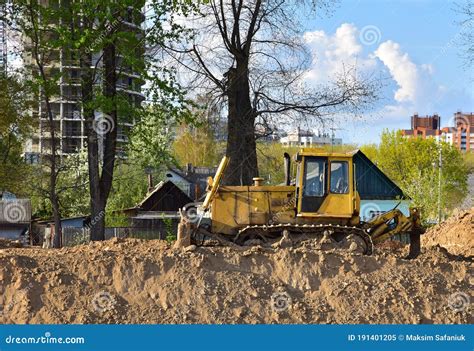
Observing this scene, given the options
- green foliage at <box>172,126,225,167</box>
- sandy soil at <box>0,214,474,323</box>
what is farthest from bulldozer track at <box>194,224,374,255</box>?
green foliage at <box>172,126,225,167</box>

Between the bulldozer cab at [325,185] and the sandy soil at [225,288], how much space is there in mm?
2874

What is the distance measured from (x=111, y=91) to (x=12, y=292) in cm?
1121

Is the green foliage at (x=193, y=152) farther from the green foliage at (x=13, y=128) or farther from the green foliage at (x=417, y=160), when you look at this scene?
the green foliage at (x=13, y=128)

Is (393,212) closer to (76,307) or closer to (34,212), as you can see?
(76,307)

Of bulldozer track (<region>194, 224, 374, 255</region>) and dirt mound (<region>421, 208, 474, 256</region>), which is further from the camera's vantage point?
dirt mound (<region>421, 208, 474, 256</region>)

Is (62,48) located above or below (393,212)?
above

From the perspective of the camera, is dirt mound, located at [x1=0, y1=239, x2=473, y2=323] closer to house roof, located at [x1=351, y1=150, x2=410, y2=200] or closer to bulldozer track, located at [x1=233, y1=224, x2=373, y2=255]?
bulldozer track, located at [x1=233, y1=224, x2=373, y2=255]

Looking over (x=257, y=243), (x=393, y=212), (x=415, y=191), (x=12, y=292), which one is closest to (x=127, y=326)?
(x=12, y=292)

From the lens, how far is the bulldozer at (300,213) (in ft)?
55.2

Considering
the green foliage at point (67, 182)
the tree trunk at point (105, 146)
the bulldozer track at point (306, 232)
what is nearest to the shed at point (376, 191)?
the green foliage at point (67, 182)

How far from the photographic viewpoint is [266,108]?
25.1 meters

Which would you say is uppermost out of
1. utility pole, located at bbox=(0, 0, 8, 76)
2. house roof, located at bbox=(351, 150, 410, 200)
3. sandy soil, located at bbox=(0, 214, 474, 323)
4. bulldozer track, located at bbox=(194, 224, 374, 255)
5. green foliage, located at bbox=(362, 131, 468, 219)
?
utility pole, located at bbox=(0, 0, 8, 76)

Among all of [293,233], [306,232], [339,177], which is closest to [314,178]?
[339,177]

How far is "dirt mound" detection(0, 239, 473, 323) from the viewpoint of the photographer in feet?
40.8
